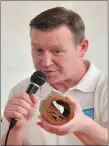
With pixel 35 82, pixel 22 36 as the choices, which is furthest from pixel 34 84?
pixel 22 36

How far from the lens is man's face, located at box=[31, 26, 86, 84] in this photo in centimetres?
67

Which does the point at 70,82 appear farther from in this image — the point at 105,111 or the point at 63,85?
the point at 105,111

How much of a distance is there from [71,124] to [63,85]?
31 centimetres

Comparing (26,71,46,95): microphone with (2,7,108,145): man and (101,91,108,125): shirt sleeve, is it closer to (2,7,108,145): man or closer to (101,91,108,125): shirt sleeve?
(2,7,108,145): man

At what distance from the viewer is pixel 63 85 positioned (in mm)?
839

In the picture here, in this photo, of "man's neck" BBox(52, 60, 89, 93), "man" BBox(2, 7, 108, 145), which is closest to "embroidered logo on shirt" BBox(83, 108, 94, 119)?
"man" BBox(2, 7, 108, 145)

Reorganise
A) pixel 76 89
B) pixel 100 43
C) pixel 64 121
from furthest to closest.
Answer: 1. pixel 100 43
2. pixel 76 89
3. pixel 64 121

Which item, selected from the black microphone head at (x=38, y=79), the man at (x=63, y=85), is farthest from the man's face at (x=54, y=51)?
the black microphone head at (x=38, y=79)

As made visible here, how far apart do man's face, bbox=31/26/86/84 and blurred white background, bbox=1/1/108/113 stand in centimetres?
19

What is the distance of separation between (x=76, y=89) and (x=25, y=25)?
1.32ft

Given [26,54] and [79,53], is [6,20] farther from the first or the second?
[79,53]

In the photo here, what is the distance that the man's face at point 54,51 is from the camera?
0.67 m

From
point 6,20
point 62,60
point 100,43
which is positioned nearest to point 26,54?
point 6,20

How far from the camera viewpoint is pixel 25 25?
1.04m
